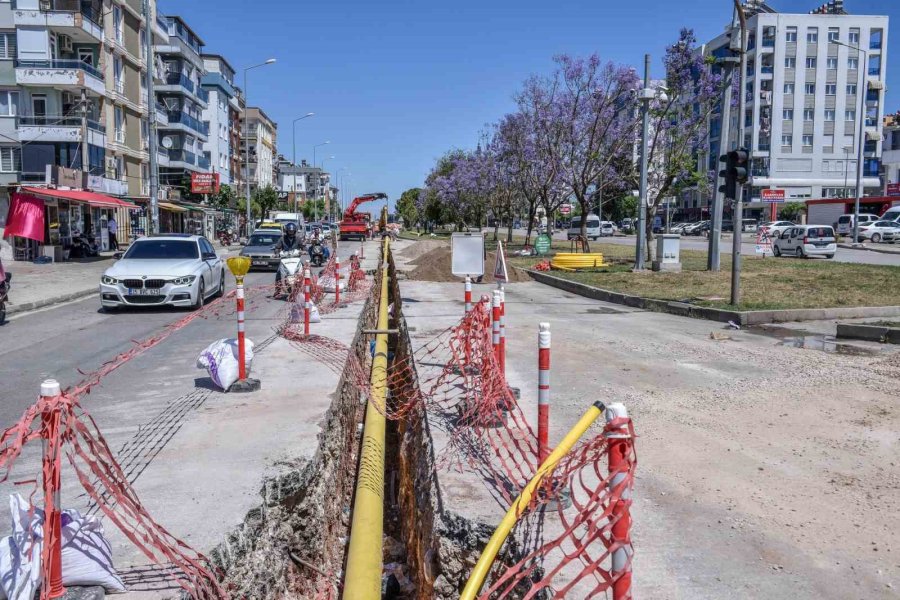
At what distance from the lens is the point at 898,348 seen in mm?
11023

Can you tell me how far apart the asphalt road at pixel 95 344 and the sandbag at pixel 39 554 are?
3.89m

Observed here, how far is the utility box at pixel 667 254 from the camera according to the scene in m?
24.7

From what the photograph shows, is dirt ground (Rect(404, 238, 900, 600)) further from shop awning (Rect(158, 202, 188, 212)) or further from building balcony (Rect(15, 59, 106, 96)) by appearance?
shop awning (Rect(158, 202, 188, 212))

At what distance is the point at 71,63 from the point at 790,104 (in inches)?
2620

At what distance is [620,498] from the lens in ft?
9.60

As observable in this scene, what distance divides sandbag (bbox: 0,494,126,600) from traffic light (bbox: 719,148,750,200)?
13.8m

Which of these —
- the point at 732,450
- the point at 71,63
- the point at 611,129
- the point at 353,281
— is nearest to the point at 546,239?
the point at 611,129

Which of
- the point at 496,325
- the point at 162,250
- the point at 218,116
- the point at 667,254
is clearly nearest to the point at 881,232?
the point at 667,254

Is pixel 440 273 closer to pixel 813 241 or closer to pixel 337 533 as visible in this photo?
pixel 813 241

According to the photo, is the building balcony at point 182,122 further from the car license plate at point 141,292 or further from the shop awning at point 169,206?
the car license plate at point 141,292

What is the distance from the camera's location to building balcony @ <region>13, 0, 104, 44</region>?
36.9 m

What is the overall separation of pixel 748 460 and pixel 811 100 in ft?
266

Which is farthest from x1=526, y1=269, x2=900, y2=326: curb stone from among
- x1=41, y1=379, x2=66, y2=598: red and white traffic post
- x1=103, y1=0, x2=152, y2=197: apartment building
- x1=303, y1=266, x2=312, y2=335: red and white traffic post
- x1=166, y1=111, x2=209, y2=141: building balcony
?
x1=166, y1=111, x2=209, y2=141: building balcony

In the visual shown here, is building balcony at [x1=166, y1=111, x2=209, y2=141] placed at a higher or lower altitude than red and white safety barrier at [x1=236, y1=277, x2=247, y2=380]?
higher
